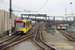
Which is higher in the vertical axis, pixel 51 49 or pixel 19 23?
pixel 19 23

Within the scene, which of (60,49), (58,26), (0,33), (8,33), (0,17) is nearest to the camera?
(60,49)

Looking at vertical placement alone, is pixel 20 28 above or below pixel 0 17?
below

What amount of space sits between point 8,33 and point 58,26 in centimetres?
2949

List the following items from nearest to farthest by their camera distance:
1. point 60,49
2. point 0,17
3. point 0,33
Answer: point 60,49 < point 0,33 < point 0,17

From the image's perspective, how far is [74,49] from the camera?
1024 cm

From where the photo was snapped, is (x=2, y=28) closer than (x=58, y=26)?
Yes

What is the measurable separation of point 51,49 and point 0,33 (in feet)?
33.4

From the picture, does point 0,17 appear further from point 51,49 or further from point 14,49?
point 51,49

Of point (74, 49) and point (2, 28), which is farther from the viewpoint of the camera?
point (2, 28)

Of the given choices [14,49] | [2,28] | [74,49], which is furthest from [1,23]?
[74,49]

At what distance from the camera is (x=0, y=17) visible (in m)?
20.1

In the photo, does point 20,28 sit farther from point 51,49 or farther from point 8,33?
point 51,49

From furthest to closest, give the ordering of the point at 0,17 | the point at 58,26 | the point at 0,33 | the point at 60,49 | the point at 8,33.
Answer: the point at 58,26 → the point at 8,33 → the point at 0,17 → the point at 0,33 → the point at 60,49

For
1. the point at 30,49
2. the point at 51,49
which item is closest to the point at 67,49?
the point at 51,49
